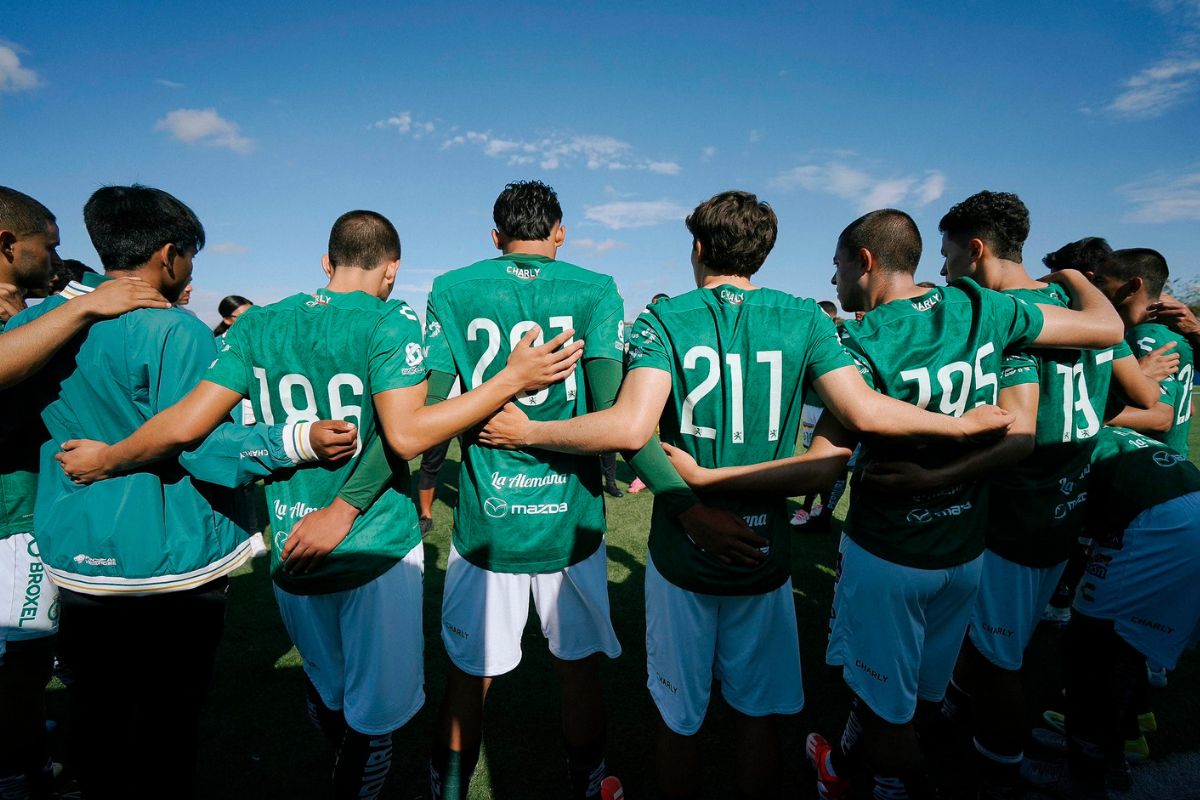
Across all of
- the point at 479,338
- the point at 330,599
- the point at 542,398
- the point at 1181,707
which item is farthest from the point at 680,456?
the point at 1181,707

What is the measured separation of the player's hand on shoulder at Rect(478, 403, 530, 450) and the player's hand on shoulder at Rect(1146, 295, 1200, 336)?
407cm

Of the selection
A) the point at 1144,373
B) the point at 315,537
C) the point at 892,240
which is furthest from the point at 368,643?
the point at 1144,373

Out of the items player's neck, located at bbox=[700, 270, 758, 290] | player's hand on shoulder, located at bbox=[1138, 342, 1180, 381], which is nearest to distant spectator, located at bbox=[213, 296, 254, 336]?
player's neck, located at bbox=[700, 270, 758, 290]

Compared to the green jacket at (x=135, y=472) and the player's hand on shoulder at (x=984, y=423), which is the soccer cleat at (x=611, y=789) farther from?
the player's hand on shoulder at (x=984, y=423)

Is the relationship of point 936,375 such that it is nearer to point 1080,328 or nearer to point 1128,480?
point 1080,328

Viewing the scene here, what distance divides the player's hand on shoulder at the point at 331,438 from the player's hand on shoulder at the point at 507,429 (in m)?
0.51

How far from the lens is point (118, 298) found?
2092mm

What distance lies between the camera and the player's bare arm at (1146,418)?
11.2 feet

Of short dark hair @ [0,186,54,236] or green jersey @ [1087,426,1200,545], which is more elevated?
short dark hair @ [0,186,54,236]

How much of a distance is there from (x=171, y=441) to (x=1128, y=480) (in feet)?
14.1

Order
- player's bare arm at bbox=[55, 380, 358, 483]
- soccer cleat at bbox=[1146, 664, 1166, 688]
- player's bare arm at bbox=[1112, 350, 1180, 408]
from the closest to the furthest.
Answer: player's bare arm at bbox=[55, 380, 358, 483]
player's bare arm at bbox=[1112, 350, 1180, 408]
soccer cleat at bbox=[1146, 664, 1166, 688]

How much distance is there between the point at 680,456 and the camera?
2223 mm

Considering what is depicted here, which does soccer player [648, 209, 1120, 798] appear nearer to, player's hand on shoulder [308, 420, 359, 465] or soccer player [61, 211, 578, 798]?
soccer player [61, 211, 578, 798]

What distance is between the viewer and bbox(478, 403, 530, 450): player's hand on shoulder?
2.30 meters
